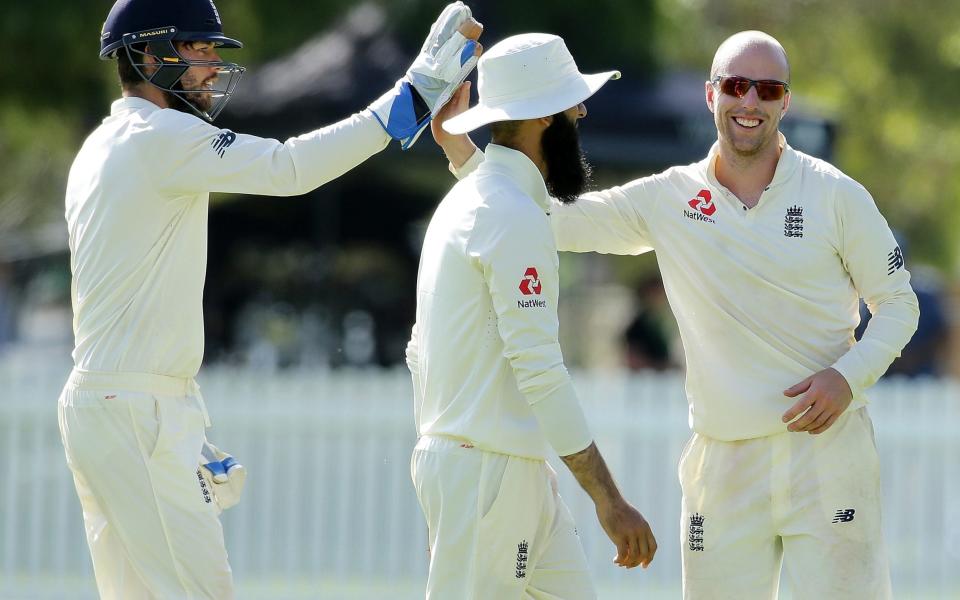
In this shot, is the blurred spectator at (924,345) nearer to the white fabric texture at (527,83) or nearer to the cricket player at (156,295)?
the white fabric texture at (527,83)

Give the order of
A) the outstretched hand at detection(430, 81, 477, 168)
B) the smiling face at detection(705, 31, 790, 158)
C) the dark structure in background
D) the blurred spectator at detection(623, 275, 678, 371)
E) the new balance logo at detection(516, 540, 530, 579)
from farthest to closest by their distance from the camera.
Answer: the blurred spectator at detection(623, 275, 678, 371) < the dark structure in background < the outstretched hand at detection(430, 81, 477, 168) < the smiling face at detection(705, 31, 790, 158) < the new balance logo at detection(516, 540, 530, 579)

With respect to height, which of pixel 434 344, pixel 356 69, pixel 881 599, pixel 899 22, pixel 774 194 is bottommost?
pixel 881 599

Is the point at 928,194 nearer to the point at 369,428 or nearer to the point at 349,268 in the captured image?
the point at 349,268

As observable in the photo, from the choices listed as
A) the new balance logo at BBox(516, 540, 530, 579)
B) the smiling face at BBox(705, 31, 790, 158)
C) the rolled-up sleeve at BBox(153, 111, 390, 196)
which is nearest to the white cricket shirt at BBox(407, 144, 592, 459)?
the new balance logo at BBox(516, 540, 530, 579)

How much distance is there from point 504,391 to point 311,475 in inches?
194

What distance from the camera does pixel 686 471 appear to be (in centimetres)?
475

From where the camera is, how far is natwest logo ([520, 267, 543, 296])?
13.2 ft

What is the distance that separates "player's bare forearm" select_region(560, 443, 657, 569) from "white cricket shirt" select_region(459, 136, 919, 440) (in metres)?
0.62

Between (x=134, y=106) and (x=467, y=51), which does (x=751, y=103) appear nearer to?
(x=467, y=51)

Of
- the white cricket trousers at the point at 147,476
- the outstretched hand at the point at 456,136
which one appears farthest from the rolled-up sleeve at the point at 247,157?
the white cricket trousers at the point at 147,476

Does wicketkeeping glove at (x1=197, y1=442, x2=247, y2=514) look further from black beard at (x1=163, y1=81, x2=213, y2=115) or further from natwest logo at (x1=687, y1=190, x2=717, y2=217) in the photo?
natwest logo at (x1=687, y1=190, x2=717, y2=217)

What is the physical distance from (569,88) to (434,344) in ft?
2.64

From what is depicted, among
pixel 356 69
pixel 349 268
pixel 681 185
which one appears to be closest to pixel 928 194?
pixel 349 268

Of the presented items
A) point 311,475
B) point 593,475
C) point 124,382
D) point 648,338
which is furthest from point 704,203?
point 648,338
